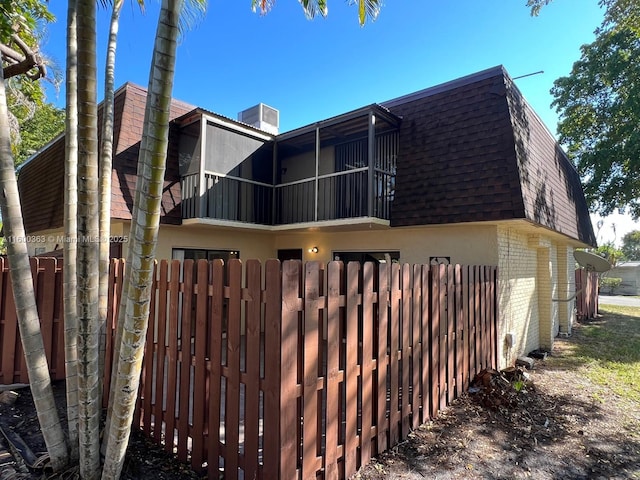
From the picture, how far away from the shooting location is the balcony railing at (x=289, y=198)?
307 inches

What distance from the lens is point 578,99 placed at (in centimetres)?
1439

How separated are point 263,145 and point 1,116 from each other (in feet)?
24.5

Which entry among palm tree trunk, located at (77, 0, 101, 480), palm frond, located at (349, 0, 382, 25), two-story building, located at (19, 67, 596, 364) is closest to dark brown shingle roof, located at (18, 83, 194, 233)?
two-story building, located at (19, 67, 596, 364)

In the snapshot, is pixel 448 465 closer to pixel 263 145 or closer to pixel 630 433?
pixel 630 433

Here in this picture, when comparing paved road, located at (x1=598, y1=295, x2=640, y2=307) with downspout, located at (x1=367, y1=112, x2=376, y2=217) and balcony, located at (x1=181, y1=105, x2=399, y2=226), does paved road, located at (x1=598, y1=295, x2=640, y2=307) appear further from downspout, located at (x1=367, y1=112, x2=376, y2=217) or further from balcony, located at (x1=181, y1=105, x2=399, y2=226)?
downspout, located at (x1=367, y1=112, x2=376, y2=217)

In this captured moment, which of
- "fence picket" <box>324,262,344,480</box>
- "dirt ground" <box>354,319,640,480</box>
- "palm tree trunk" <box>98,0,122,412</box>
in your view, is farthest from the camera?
"dirt ground" <box>354,319,640,480</box>

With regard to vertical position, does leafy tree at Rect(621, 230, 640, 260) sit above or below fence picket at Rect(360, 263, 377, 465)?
above

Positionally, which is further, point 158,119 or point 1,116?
point 1,116

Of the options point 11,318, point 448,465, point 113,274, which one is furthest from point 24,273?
point 448,465

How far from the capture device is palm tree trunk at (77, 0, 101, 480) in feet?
8.06

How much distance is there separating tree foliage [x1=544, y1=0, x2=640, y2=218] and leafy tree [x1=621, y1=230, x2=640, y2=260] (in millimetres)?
50843

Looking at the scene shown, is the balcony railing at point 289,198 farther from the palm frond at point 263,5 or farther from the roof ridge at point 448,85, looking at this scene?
the palm frond at point 263,5

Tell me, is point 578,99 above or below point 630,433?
above

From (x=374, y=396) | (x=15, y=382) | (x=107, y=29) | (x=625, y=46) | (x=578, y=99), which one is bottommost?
(x=15, y=382)
